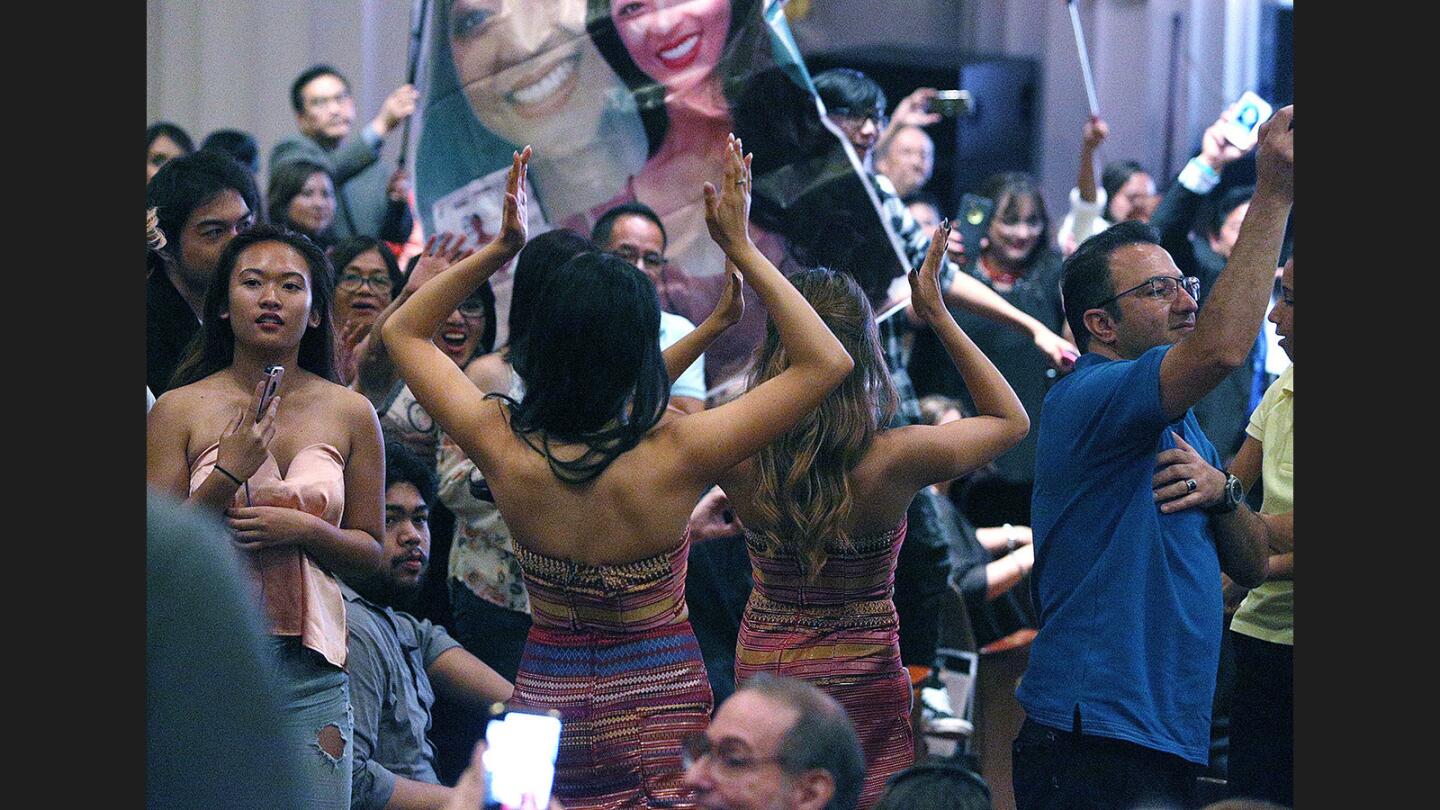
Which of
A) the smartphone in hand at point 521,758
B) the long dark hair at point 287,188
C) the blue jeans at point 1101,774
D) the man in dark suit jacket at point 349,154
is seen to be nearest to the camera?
the smartphone in hand at point 521,758

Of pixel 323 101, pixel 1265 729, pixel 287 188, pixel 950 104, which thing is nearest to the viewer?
pixel 1265 729

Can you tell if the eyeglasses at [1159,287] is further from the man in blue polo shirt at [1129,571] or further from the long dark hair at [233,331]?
the long dark hair at [233,331]

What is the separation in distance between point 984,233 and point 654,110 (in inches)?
92.2

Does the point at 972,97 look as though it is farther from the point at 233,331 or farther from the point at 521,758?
the point at 521,758

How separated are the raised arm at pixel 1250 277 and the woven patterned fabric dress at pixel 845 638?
A: 2.44 ft

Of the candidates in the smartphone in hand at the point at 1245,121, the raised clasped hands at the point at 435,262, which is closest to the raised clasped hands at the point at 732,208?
the raised clasped hands at the point at 435,262

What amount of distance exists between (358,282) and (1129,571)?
90.3 inches

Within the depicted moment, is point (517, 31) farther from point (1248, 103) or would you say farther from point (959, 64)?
point (959, 64)

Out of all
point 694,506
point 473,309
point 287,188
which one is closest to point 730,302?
point 694,506

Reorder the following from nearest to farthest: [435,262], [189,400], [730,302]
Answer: [189,400], [730,302], [435,262]

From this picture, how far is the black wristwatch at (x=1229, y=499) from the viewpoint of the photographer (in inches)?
126

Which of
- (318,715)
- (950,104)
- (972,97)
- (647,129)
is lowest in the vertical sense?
(318,715)

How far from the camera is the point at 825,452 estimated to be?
3348mm

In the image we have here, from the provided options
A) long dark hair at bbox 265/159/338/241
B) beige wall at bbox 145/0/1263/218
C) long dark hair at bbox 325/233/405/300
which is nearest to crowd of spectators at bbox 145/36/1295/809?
long dark hair at bbox 325/233/405/300
